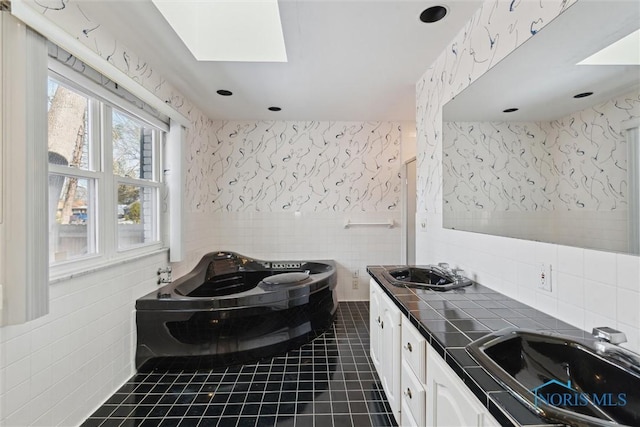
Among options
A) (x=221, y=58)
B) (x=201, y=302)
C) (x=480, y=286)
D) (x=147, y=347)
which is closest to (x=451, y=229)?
(x=480, y=286)

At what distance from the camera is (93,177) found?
5.85ft

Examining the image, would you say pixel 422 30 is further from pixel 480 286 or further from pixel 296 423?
pixel 296 423

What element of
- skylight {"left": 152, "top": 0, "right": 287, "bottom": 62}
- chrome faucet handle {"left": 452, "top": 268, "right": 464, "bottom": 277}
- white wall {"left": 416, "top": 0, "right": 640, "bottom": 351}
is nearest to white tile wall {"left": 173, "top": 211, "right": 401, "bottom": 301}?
white wall {"left": 416, "top": 0, "right": 640, "bottom": 351}

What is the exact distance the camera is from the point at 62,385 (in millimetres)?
1505

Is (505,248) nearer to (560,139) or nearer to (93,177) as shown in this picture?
(560,139)

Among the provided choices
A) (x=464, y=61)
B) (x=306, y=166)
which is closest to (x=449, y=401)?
(x=464, y=61)

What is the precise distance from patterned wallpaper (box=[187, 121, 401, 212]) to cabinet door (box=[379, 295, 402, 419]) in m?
2.20

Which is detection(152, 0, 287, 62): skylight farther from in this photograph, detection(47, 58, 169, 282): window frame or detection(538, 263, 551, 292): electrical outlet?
detection(538, 263, 551, 292): electrical outlet

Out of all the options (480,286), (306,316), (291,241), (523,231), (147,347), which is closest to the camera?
(523,231)

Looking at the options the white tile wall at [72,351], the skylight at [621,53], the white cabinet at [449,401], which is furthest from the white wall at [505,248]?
the white tile wall at [72,351]

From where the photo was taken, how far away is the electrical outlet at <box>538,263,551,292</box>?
1172 mm

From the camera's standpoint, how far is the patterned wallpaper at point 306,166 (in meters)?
3.75

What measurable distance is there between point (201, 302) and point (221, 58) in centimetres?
194

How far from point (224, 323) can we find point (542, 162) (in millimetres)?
2324
